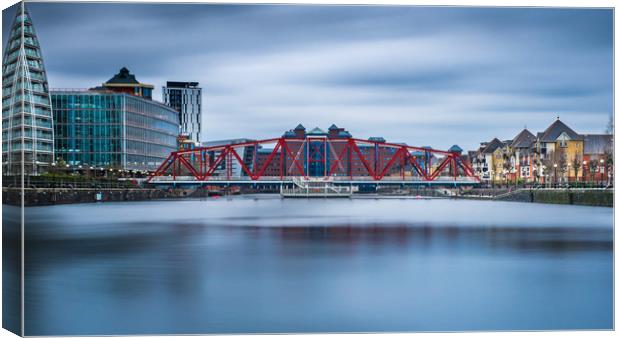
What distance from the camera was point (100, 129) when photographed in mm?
82625

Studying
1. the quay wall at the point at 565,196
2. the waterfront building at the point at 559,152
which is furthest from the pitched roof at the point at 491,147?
the quay wall at the point at 565,196

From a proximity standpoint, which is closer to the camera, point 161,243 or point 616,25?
point 616,25

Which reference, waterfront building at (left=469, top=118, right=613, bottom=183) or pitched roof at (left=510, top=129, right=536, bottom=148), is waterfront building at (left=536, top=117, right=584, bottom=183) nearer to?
waterfront building at (left=469, top=118, right=613, bottom=183)

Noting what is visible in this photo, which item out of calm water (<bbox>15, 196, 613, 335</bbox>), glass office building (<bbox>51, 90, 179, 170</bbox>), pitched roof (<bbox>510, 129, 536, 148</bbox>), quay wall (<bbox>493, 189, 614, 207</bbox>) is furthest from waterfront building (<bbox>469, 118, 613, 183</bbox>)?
glass office building (<bbox>51, 90, 179, 170</bbox>)

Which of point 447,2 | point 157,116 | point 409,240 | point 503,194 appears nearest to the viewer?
point 447,2

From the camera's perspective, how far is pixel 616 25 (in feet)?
39.4

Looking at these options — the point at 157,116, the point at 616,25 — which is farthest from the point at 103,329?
the point at 157,116

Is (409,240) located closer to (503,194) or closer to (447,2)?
(447,2)

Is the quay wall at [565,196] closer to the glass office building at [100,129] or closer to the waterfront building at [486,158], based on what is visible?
the waterfront building at [486,158]

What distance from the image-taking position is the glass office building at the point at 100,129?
79.6 m

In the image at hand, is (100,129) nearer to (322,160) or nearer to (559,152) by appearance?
(322,160)

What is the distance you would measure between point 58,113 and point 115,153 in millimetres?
7326

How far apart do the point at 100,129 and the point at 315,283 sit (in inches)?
2807

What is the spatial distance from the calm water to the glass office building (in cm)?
5587
